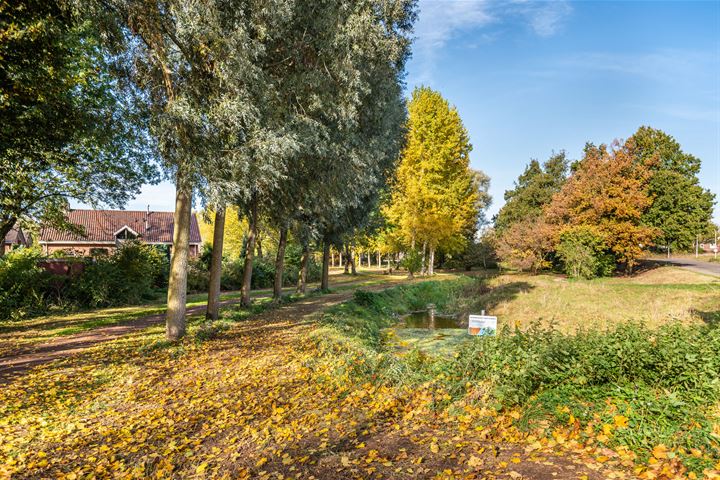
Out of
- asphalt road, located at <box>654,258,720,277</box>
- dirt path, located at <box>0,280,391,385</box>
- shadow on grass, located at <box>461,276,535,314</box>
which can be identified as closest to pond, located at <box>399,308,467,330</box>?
shadow on grass, located at <box>461,276,535,314</box>

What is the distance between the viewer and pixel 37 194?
14805mm

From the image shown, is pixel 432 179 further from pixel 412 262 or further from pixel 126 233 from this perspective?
pixel 126 233

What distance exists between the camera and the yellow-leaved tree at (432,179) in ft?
95.8

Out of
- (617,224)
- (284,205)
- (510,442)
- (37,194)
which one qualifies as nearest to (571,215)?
(617,224)

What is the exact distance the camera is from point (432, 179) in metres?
30.0

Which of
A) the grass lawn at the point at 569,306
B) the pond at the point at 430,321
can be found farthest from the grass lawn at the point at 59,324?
the grass lawn at the point at 569,306

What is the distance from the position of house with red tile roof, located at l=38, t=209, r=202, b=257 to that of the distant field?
30.0 metres

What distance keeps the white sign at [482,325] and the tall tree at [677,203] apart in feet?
90.8

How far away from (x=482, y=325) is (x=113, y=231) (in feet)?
135

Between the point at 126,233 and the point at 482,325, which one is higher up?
the point at 126,233

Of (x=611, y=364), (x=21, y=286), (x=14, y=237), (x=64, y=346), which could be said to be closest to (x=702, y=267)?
(x=611, y=364)

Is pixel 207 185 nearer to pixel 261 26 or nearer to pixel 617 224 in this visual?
pixel 261 26

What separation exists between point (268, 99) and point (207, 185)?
2473 mm

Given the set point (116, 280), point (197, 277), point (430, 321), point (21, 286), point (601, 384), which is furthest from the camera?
point (197, 277)
